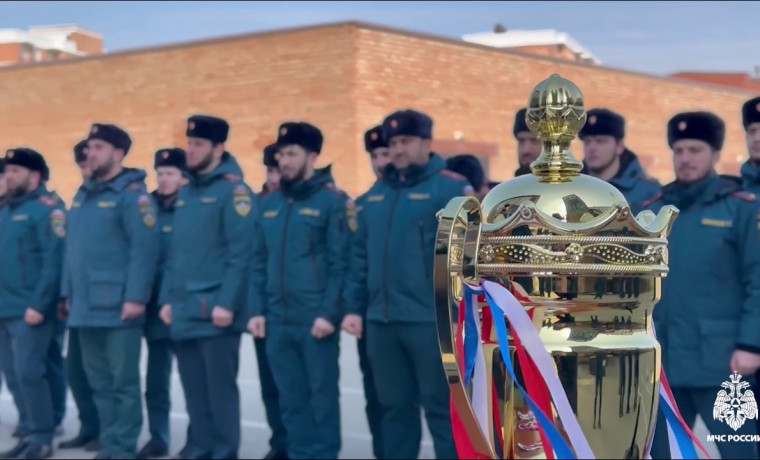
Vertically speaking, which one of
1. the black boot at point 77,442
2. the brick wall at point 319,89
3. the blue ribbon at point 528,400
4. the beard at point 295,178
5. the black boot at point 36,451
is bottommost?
the black boot at point 77,442

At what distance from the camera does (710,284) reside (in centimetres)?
390

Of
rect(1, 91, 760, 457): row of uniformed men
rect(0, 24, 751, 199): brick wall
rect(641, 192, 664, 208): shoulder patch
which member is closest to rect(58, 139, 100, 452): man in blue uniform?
rect(1, 91, 760, 457): row of uniformed men

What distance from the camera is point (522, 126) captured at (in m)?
4.52

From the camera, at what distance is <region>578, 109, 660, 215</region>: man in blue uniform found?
4219 millimetres

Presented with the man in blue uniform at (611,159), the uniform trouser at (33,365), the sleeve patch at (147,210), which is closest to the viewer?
the man in blue uniform at (611,159)

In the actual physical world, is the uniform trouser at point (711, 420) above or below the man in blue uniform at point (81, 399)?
above

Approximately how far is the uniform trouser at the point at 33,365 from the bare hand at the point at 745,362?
3.73m

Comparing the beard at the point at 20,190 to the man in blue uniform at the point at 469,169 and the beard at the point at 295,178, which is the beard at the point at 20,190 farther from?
the man in blue uniform at the point at 469,169

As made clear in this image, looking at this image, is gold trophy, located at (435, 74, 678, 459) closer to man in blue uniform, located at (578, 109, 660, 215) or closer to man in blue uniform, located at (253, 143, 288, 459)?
man in blue uniform, located at (578, 109, 660, 215)

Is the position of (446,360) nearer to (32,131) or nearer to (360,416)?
(360,416)

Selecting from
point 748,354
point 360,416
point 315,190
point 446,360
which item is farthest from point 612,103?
point 446,360

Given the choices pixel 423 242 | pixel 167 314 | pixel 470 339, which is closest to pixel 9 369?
pixel 167 314

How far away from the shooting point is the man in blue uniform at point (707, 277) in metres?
3.83

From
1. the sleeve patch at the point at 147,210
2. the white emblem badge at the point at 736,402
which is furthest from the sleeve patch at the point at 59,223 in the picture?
the white emblem badge at the point at 736,402
